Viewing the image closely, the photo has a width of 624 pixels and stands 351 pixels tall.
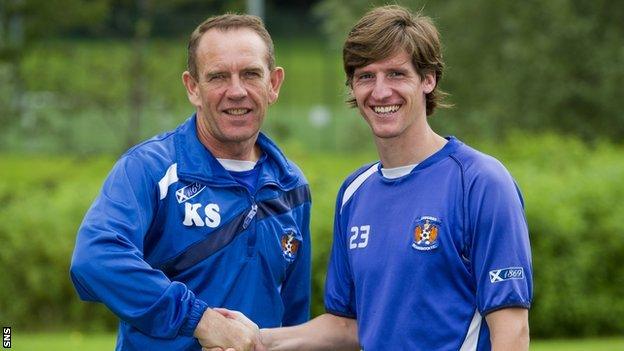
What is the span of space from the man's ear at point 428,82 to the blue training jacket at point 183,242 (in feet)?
2.87

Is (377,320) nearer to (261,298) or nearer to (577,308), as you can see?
(261,298)

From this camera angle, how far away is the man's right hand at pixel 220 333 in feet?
17.3

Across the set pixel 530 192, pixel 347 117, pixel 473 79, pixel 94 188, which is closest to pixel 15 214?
pixel 94 188

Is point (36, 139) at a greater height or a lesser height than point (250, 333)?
greater

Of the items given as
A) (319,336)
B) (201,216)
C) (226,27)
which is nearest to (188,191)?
(201,216)

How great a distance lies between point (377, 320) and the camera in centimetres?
505

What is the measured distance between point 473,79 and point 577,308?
14632 millimetres

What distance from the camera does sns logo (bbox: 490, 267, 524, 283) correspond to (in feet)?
15.6

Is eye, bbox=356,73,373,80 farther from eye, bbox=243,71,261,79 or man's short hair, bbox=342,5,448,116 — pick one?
eye, bbox=243,71,261,79

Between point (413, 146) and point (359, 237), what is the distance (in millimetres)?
427

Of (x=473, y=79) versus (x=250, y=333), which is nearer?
(x=250, y=333)

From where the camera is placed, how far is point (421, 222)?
4.94m

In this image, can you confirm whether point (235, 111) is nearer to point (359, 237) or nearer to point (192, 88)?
point (192, 88)

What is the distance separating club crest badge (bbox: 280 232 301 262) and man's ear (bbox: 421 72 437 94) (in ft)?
3.18
